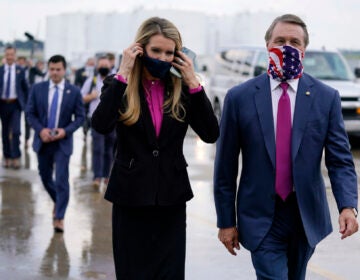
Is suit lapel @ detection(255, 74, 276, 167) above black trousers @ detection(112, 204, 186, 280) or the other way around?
above

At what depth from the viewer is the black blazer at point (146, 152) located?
172 inches

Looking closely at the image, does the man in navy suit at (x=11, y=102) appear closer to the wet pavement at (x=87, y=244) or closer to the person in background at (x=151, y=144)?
the wet pavement at (x=87, y=244)

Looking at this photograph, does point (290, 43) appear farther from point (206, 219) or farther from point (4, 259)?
point (206, 219)

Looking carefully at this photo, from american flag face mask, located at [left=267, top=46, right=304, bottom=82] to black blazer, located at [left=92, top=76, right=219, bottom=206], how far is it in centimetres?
44

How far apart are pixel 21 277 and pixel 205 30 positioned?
36.5 meters

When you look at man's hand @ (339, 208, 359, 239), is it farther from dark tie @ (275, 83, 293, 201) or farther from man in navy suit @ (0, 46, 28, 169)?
man in navy suit @ (0, 46, 28, 169)

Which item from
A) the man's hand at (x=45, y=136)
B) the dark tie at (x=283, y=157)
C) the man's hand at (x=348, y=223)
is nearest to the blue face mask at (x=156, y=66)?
the dark tie at (x=283, y=157)

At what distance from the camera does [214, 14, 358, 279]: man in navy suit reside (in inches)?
163

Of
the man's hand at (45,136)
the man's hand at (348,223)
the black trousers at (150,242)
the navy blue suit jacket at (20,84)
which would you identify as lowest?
the navy blue suit jacket at (20,84)

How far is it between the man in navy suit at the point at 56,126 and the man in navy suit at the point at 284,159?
13.8 feet

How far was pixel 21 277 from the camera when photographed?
6.64m

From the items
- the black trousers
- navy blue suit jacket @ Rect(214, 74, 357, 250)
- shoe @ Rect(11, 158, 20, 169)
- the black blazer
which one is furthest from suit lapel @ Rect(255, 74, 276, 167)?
shoe @ Rect(11, 158, 20, 169)

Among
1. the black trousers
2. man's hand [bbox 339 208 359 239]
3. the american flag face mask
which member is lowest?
the black trousers

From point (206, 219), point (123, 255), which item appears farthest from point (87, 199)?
point (123, 255)
